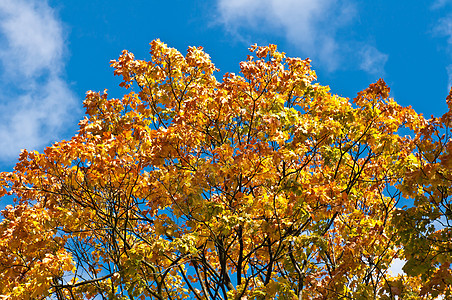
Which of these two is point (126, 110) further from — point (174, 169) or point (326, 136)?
point (326, 136)

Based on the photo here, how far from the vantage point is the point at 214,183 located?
9531 millimetres

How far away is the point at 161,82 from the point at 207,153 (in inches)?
105

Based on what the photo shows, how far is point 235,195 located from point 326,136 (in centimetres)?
270

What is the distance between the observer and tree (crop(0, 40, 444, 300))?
30.0ft

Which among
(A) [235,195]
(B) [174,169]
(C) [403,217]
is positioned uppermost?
(B) [174,169]

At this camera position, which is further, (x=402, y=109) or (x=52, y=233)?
(x=402, y=109)

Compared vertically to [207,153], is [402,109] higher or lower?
lower

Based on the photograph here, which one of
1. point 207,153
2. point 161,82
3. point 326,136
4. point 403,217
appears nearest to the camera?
point 403,217

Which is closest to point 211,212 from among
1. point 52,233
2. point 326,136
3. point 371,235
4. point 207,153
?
point 207,153

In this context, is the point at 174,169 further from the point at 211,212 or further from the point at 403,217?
the point at 403,217

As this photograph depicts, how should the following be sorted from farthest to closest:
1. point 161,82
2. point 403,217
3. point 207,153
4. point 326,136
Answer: point 161,82, point 207,153, point 326,136, point 403,217

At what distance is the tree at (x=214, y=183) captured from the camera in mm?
9141

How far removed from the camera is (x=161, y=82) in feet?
39.4

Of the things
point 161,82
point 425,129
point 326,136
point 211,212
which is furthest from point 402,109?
point 161,82
